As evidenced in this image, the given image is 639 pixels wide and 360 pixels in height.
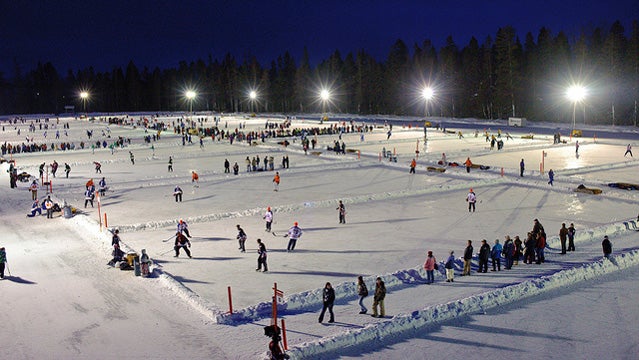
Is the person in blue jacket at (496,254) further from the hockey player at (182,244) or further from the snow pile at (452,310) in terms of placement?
the hockey player at (182,244)

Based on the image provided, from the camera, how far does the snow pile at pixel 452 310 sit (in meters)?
10.6

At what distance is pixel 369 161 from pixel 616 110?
46104 millimetres

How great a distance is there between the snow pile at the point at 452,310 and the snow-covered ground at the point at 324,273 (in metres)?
0.03

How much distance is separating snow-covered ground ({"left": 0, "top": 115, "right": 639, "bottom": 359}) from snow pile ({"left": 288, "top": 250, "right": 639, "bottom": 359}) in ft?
0.11

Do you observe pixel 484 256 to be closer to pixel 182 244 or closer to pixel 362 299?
pixel 362 299

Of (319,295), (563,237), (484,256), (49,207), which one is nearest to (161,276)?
(319,295)

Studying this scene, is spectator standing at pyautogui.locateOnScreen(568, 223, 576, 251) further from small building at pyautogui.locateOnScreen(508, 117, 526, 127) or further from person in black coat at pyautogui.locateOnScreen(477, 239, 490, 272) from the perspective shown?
small building at pyautogui.locateOnScreen(508, 117, 526, 127)

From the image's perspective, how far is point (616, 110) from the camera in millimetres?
69938

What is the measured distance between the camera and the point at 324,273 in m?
15.0

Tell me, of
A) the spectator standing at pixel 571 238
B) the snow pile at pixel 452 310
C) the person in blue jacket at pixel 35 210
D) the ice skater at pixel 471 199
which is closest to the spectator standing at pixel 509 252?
the snow pile at pixel 452 310

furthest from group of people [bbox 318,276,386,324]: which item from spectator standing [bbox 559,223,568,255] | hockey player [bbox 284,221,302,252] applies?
spectator standing [bbox 559,223,568,255]

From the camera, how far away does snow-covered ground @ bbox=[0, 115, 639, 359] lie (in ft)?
36.0

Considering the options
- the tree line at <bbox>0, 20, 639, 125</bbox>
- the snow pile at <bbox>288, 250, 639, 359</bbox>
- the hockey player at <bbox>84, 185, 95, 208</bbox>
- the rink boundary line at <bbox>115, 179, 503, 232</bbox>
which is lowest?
the snow pile at <bbox>288, 250, 639, 359</bbox>

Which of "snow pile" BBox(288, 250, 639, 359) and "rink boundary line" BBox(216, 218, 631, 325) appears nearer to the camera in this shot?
"snow pile" BBox(288, 250, 639, 359)
